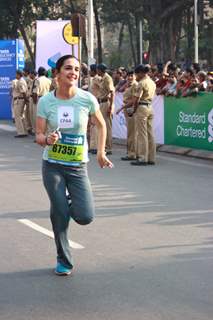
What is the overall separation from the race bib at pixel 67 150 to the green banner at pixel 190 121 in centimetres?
846

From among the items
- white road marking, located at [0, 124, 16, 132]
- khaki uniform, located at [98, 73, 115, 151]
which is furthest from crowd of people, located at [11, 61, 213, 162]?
white road marking, located at [0, 124, 16, 132]

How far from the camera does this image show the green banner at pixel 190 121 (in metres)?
13.9

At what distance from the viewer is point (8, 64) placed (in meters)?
24.5

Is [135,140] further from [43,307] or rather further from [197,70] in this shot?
[43,307]

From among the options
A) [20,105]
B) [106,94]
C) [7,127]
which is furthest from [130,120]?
[7,127]

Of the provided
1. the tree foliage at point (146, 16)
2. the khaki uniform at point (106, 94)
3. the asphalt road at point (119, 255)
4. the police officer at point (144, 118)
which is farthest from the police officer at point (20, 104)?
the tree foliage at point (146, 16)

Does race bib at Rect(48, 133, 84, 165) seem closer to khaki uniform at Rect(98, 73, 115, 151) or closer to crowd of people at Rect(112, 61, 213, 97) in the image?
khaki uniform at Rect(98, 73, 115, 151)

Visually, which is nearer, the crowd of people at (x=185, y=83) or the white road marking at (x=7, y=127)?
the crowd of people at (x=185, y=83)

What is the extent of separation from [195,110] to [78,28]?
15.3ft

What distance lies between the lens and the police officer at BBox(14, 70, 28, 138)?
62.0 feet

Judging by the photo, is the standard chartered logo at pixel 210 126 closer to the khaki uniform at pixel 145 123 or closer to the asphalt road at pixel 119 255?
the khaki uniform at pixel 145 123

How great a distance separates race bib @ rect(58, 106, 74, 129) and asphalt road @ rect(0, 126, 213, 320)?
1264 millimetres

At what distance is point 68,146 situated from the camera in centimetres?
561

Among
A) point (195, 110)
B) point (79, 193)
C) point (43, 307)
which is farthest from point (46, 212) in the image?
point (195, 110)
